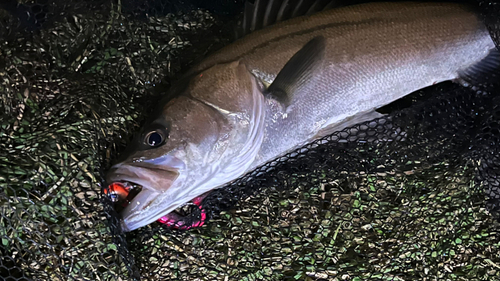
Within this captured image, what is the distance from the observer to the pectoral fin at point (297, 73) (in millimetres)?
1602

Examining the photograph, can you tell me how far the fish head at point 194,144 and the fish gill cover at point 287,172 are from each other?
0.19m

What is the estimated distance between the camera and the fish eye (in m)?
1.46

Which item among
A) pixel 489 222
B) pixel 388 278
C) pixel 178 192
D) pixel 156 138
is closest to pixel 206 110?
pixel 156 138

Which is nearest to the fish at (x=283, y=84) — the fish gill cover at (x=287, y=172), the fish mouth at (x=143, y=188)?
the fish mouth at (x=143, y=188)

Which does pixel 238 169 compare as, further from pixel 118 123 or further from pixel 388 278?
pixel 388 278

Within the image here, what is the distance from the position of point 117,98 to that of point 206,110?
0.45 m

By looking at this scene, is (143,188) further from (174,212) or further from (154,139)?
(174,212)

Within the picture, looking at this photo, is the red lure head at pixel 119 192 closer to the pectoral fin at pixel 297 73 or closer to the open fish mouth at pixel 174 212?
the open fish mouth at pixel 174 212

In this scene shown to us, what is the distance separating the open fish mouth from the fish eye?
192 mm

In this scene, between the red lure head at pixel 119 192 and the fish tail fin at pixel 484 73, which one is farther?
the fish tail fin at pixel 484 73

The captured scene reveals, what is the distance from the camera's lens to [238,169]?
1580 mm

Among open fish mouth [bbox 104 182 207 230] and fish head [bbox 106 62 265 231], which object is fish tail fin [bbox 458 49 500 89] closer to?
fish head [bbox 106 62 265 231]

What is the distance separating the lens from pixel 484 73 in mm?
1861

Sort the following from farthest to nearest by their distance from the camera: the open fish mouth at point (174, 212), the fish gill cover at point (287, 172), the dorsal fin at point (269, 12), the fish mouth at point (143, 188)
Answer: the dorsal fin at point (269, 12) < the fish gill cover at point (287, 172) < the open fish mouth at point (174, 212) < the fish mouth at point (143, 188)
